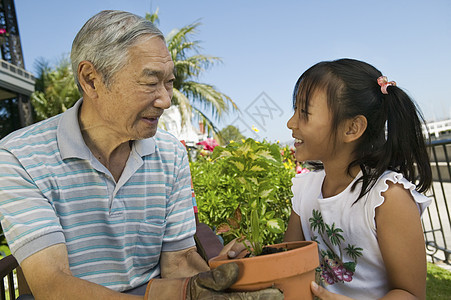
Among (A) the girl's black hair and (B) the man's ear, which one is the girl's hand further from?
(B) the man's ear

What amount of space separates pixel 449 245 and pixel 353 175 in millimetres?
3733

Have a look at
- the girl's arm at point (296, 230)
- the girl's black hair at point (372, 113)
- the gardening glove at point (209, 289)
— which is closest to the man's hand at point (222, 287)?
the gardening glove at point (209, 289)

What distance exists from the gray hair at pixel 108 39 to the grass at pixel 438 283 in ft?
9.32

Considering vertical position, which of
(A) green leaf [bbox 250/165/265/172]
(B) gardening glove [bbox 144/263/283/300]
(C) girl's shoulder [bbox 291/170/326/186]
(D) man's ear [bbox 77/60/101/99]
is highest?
(D) man's ear [bbox 77/60/101/99]

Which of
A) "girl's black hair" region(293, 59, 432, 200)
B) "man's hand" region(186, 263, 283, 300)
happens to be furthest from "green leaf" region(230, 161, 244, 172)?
"man's hand" region(186, 263, 283, 300)

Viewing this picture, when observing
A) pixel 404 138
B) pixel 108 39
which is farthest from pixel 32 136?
pixel 404 138

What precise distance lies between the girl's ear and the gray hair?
31.0 inches

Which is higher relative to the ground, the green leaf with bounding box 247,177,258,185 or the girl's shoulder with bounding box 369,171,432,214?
the green leaf with bounding box 247,177,258,185

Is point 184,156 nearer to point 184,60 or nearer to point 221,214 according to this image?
point 221,214

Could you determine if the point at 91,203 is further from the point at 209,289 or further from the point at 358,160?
the point at 358,160

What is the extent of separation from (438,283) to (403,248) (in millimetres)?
2465

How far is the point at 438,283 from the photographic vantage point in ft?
10.4

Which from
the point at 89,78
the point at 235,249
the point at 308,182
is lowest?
the point at 235,249

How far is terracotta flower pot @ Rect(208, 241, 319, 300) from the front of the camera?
2.70 feet
